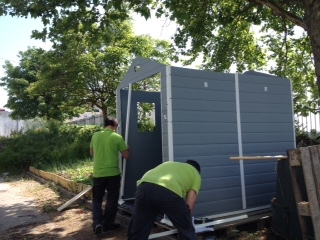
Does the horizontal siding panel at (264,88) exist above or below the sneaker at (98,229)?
above

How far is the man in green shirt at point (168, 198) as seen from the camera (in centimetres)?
370

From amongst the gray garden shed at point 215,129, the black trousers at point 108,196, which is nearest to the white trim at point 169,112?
the gray garden shed at point 215,129

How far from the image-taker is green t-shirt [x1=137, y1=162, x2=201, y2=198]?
3.75m

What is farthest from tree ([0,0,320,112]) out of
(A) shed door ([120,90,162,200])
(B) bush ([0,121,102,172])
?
(B) bush ([0,121,102,172])

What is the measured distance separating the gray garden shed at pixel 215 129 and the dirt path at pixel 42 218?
1.17 m

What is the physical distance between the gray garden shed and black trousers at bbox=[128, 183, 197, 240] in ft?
5.59

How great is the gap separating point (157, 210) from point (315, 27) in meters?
5.07

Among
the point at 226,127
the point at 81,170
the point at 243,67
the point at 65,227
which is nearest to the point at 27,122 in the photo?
the point at 81,170

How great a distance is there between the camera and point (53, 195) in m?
10.0

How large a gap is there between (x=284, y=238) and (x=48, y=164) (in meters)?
11.6

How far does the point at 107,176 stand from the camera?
613 centimetres

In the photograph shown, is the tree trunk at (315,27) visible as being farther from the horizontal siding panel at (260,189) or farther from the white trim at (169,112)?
the white trim at (169,112)

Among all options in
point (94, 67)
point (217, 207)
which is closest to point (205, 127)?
point (217, 207)

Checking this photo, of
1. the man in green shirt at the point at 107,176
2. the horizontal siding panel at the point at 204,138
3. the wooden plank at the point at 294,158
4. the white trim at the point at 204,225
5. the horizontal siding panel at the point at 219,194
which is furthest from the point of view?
the man in green shirt at the point at 107,176
